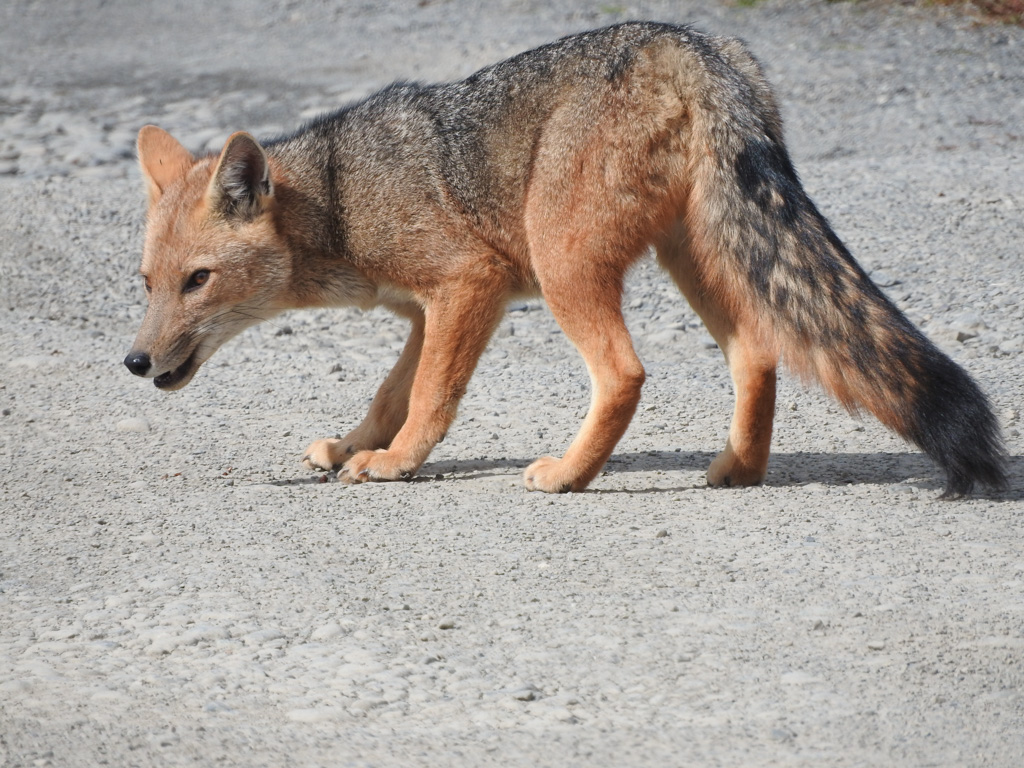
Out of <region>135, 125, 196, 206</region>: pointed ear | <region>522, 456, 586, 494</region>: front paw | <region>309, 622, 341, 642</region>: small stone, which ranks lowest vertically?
<region>522, 456, 586, 494</region>: front paw

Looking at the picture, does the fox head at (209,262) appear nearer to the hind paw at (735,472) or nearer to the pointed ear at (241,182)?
the pointed ear at (241,182)

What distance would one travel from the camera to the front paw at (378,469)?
246 inches

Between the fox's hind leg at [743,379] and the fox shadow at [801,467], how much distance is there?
176 mm

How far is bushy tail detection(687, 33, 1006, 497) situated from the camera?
208 inches

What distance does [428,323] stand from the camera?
619 centimetres

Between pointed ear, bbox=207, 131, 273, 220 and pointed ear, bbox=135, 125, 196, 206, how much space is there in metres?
0.54

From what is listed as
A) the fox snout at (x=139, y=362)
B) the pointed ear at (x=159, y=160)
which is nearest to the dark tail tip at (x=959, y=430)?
the fox snout at (x=139, y=362)

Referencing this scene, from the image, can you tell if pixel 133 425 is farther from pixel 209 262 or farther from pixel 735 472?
pixel 735 472

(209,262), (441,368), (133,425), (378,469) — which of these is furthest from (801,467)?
(133,425)

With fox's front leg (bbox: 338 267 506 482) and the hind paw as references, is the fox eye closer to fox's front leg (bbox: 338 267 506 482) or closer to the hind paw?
fox's front leg (bbox: 338 267 506 482)

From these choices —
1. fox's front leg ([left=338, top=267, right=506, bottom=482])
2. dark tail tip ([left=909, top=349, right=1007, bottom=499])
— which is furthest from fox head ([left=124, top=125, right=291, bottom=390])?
dark tail tip ([left=909, top=349, right=1007, bottom=499])

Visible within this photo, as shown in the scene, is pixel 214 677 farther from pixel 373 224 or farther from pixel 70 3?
pixel 70 3

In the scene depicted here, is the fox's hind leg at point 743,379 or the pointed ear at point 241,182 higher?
the pointed ear at point 241,182

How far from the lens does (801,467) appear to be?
6.39m
